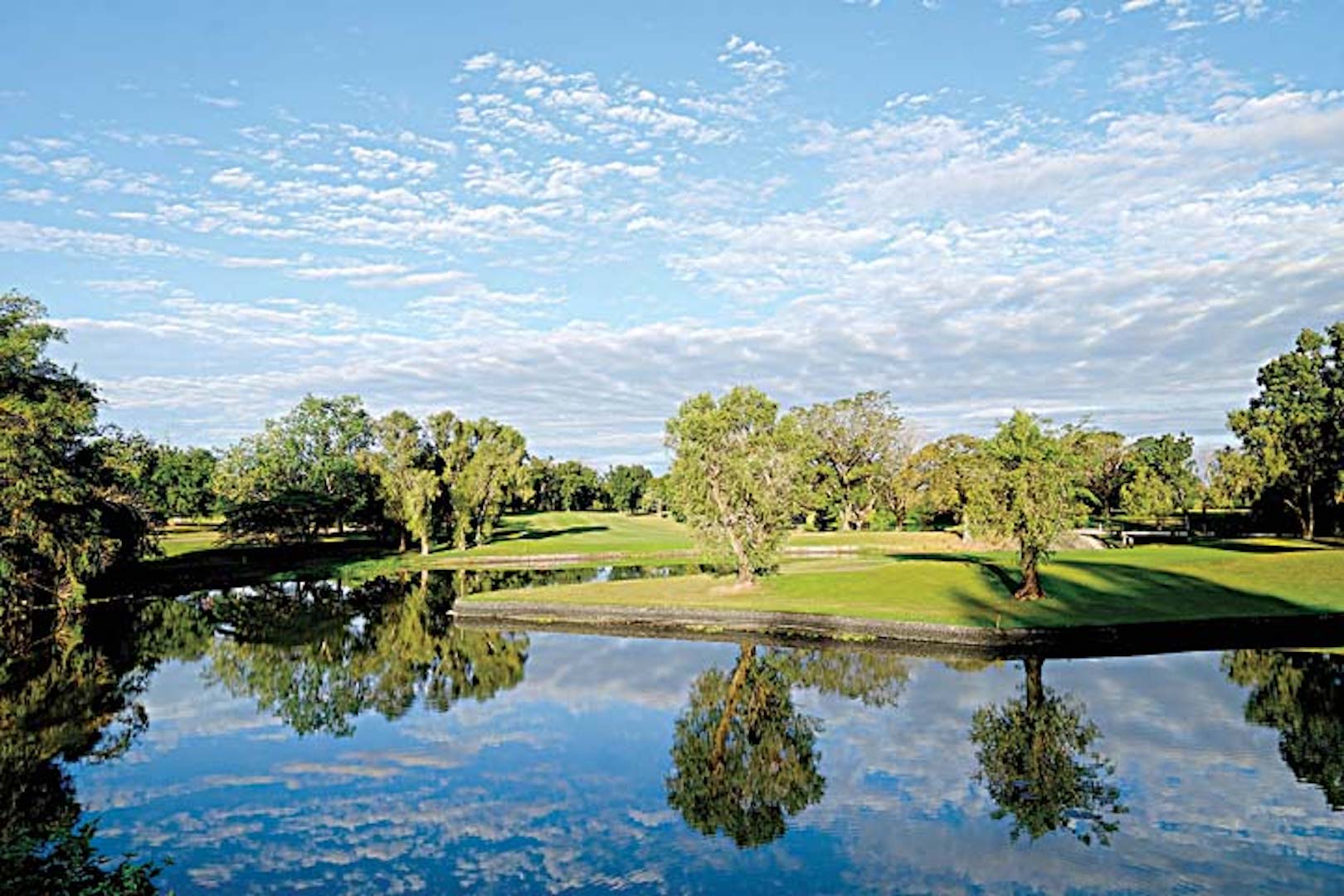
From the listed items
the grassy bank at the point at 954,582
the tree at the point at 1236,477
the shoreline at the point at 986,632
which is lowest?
the shoreline at the point at 986,632

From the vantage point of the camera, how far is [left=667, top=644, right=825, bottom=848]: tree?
17.6 metres

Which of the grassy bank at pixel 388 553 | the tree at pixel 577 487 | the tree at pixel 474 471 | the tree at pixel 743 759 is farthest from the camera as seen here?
the tree at pixel 577 487

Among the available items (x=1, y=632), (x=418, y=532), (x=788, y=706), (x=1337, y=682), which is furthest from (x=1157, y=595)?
(x=418, y=532)

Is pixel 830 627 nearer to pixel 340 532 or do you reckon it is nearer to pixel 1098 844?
pixel 1098 844

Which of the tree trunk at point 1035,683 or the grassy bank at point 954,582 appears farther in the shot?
the grassy bank at point 954,582

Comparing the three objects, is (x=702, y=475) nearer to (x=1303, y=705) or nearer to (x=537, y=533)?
(x=1303, y=705)

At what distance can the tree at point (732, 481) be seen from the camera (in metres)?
43.2

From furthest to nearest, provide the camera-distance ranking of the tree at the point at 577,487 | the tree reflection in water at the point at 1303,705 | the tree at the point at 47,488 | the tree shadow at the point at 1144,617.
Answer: the tree at the point at 577,487, the tree at the point at 47,488, the tree shadow at the point at 1144,617, the tree reflection in water at the point at 1303,705

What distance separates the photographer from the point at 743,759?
69.9 ft

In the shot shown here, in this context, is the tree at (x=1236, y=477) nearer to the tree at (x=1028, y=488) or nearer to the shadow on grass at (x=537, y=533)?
the tree at (x=1028, y=488)

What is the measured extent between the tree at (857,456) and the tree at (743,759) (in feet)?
251

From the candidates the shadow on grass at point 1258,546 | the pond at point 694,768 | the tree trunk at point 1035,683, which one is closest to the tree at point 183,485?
the pond at point 694,768

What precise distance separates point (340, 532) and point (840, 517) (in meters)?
59.0

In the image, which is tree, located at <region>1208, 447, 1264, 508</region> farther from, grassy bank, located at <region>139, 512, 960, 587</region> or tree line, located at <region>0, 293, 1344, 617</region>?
grassy bank, located at <region>139, 512, 960, 587</region>
